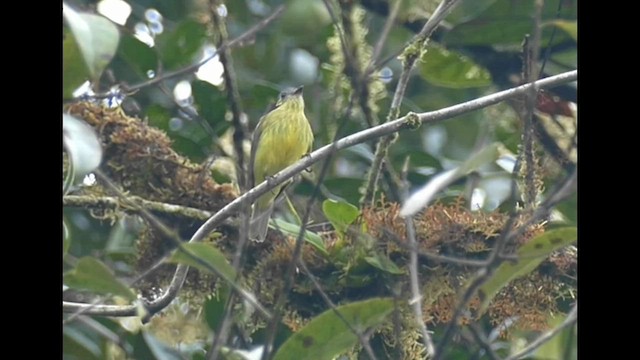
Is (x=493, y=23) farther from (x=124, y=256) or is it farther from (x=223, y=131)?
(x=124, y=256)

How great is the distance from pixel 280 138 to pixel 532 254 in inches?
80.1

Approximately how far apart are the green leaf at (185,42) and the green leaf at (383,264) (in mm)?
984

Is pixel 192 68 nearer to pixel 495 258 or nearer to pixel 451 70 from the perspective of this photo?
pixel 451 70

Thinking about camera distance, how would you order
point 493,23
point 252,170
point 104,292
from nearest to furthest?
1. point 104,292
2. point 493,23
3. point 252,170

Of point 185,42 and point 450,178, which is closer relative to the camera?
point 450,178

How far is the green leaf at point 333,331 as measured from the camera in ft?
6.36

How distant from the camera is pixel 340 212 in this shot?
8.54 feet

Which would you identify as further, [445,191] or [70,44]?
[445,191]

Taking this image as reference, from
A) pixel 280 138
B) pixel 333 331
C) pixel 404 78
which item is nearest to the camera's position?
pixel 333 331

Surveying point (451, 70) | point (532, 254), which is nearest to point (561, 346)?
point (532, 254)

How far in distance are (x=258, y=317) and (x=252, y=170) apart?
0.80 metres

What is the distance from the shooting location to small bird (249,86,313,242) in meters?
3.68
